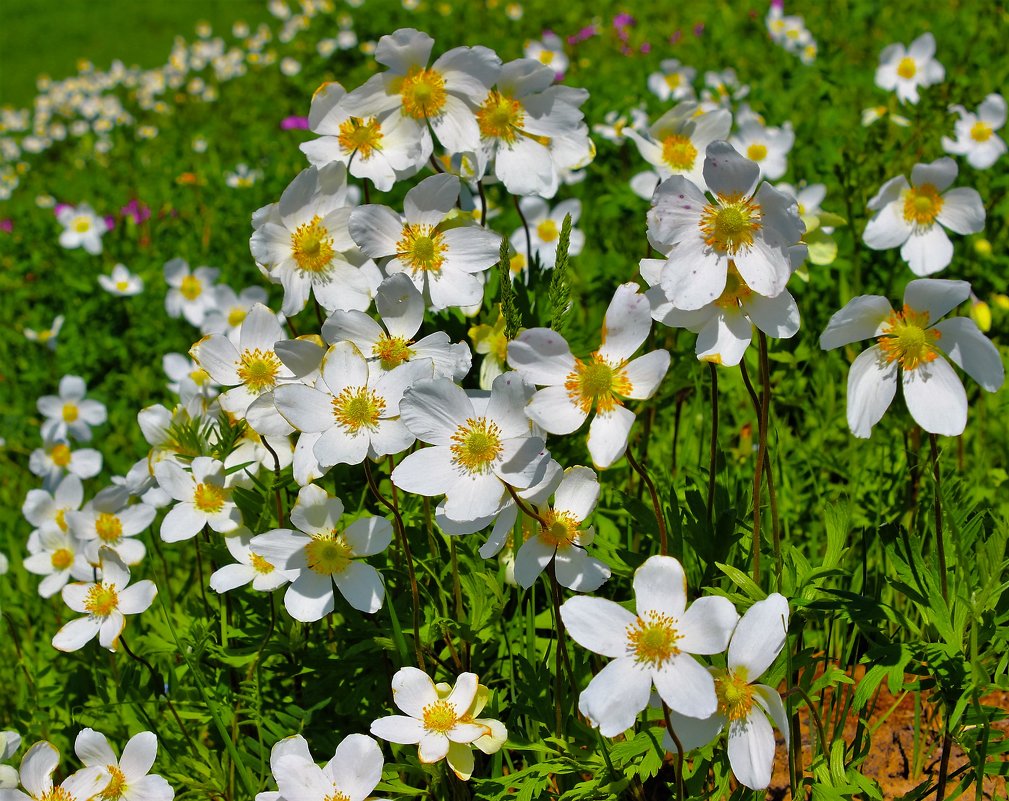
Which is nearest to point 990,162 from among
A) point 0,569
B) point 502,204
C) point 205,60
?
point 502,204

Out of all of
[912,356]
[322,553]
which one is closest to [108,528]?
[322,553]

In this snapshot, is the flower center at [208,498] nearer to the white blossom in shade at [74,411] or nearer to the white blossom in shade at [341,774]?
the white blossom in shade at [341,774]

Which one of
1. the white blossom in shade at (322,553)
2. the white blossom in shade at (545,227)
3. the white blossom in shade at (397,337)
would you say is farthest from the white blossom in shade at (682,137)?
the white blossom in shade at (322,553)

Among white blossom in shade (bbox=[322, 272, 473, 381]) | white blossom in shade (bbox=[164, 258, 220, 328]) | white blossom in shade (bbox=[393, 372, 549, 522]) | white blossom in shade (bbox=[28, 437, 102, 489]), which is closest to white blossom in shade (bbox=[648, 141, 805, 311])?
white blossom in shade (bbox=[393, 372, 549, 522])

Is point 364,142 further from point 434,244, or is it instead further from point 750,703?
point 750,703

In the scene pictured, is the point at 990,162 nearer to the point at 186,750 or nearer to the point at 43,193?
the point at 186,750

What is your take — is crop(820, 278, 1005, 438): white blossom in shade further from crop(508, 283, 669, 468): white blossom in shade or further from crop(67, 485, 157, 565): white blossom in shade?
crop(67, 485, 157, 565): white blossom in shade
